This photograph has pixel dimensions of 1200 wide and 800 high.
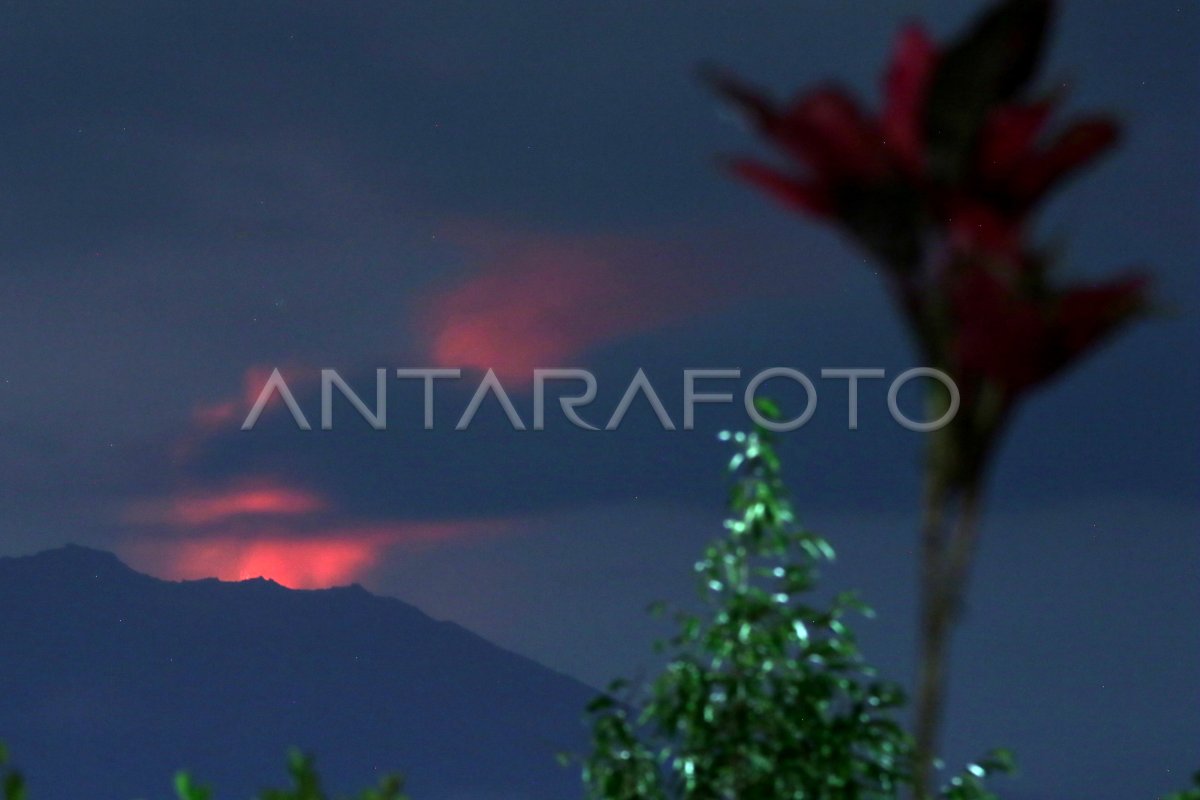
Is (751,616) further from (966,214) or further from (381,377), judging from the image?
(966,214)

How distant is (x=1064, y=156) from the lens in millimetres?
2420

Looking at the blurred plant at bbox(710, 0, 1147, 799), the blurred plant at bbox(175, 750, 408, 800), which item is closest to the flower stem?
the blurred plant at bbox(710, 0, 1147, 799)

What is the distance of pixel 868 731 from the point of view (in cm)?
547

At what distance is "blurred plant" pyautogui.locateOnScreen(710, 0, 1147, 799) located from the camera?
2.40 meters

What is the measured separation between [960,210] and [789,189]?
284 millimetres

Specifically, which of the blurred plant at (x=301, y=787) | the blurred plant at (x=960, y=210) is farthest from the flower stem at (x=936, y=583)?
the blurred plant at (x=301, y=787)

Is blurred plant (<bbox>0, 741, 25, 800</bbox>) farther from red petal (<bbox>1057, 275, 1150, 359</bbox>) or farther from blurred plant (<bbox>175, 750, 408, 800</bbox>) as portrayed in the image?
red petal (<bbox>1057, 275, 1150, 359</bbox>)

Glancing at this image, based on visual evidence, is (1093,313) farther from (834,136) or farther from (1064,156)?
(834,136)

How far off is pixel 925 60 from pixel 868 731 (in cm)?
350

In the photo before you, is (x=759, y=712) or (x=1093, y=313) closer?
(x=1093, y=313)

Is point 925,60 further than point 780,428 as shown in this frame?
No

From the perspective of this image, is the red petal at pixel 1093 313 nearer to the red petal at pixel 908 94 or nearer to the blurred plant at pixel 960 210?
the blurred plant at pixel 960 210

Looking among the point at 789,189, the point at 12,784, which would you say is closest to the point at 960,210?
the point at 789,189

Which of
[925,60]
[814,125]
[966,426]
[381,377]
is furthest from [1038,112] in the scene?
[381,377]
